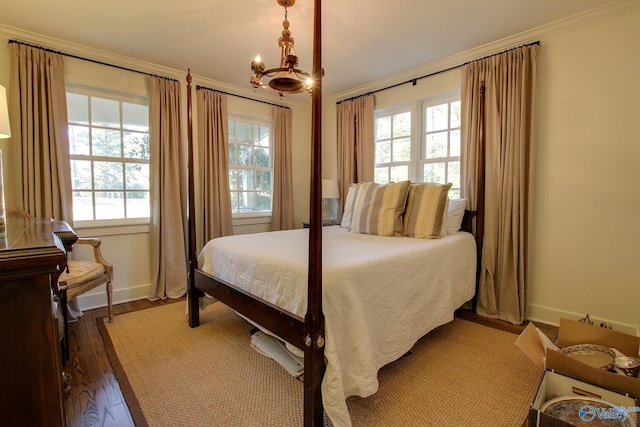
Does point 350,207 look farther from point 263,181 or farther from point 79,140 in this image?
point 79,140

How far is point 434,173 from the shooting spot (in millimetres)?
3295

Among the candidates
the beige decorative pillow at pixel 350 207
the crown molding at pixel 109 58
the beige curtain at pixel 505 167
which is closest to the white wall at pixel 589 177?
the beige curtain at pixel 505 167

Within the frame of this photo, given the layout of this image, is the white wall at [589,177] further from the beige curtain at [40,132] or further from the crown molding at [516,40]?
the beige curtain at [40,132]

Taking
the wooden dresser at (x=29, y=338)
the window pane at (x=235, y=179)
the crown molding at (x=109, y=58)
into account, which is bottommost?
the wooden dresser at (x=29, y=338)

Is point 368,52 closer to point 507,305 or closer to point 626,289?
point 507,305

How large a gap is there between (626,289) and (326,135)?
3458 millimetres

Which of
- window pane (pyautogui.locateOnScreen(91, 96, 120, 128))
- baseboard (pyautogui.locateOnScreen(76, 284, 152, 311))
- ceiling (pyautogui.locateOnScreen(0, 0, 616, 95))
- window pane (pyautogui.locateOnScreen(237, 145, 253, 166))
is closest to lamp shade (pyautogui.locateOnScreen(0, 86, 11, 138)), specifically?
ceiling (pyautogui.locateOnScreen(0, 0, 616, 95))

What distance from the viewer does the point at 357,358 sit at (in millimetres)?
1419

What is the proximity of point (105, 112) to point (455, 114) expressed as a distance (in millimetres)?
3525

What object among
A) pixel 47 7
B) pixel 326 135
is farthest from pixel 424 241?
pixel 47 7

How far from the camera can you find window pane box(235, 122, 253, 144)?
12.6ft

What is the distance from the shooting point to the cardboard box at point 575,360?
1111mm

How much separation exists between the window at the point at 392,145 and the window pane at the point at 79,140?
121 inches

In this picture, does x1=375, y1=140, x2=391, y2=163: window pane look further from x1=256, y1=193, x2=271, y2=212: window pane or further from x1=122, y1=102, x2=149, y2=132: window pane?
x1=122, y1=102, x2=149, y2=132: window pane
